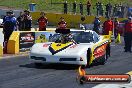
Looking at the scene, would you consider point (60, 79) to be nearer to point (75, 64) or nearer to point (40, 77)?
point (40, 77)

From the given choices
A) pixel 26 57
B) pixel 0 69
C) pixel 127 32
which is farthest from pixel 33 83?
pixel 127 32

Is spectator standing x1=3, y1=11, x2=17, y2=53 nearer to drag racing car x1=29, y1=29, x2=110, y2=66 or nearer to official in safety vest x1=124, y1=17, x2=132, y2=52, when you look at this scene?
drag racing car x1=29, y1=29, x2=110, y2=66

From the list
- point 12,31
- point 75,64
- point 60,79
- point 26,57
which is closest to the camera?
point 60,79

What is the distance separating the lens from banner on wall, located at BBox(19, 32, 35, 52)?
822 inches

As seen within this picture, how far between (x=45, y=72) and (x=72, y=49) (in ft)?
4.55

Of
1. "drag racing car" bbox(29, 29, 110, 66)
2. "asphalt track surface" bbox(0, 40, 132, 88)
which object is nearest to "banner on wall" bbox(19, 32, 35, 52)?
"asphalt track surface" bbox(0, 40, 132, 88)

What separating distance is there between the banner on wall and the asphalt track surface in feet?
5.62

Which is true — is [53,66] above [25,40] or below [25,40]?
below

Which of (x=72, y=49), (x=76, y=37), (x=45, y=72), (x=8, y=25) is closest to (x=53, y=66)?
(x=72, y=49)

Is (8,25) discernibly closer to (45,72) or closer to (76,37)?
(76,37)

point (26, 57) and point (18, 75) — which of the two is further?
point (26, 57)

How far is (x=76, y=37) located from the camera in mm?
16547

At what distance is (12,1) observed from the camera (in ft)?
173

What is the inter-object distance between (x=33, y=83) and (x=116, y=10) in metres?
28.8
